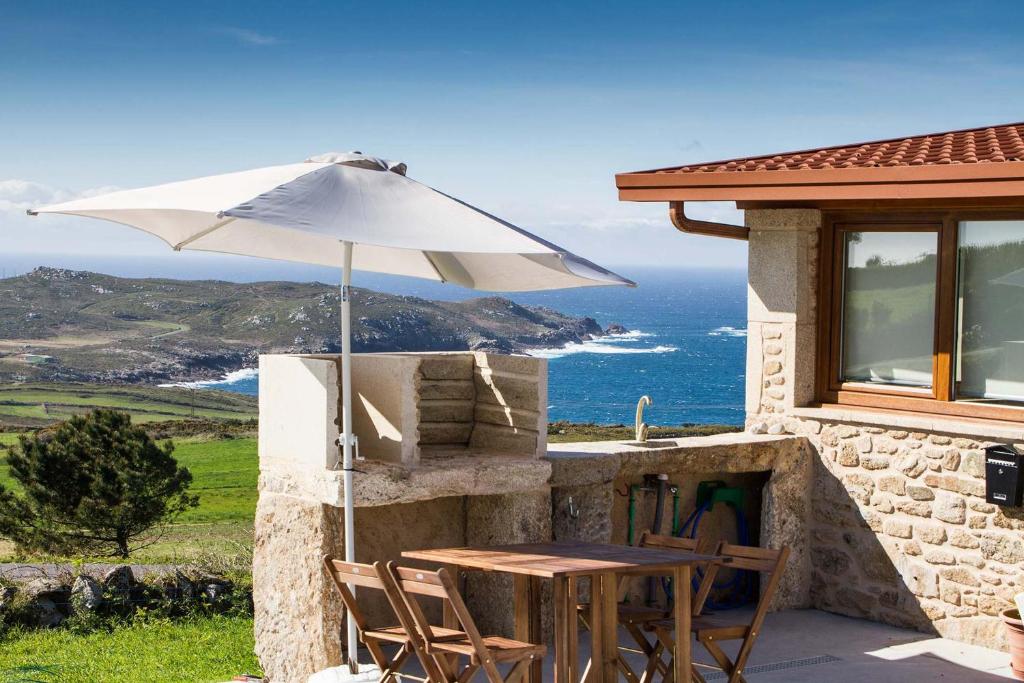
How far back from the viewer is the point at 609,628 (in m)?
5.12

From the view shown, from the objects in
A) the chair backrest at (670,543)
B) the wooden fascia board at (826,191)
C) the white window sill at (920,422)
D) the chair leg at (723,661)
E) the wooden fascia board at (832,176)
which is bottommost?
the chair leg at (723,661)

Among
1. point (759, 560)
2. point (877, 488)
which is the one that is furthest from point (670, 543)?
point (877, 488)

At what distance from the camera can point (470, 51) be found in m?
61.0

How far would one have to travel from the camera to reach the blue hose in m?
7.54

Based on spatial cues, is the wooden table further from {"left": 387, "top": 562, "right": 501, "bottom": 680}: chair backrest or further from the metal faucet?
the metal faucet

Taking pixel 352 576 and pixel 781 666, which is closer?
pixel 352 576

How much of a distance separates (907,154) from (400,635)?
439 cm

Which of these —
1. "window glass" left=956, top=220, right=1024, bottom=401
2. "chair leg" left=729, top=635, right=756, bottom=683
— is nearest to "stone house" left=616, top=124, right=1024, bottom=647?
"window glass" left=956, top=220, right=1024, bottom=401

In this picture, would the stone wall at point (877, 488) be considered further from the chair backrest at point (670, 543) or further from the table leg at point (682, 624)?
the table leg at point (682, 624)

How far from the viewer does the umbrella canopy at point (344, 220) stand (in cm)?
488

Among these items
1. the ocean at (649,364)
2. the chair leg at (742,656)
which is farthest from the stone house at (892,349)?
the ocean at (649,364)

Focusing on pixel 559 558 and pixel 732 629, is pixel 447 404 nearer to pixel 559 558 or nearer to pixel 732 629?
pixel 559 558

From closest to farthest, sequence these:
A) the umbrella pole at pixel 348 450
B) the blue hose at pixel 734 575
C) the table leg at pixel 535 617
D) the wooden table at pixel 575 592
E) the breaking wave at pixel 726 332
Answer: the wooden table at pixel 575 592 → the table leg at pixel 535 617 → the umbrella pole at pixel 348 450 → the blue hose at pixel 734 575 → the breaking wave at pixel 726 332

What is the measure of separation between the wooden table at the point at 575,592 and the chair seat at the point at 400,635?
279 millimetres
